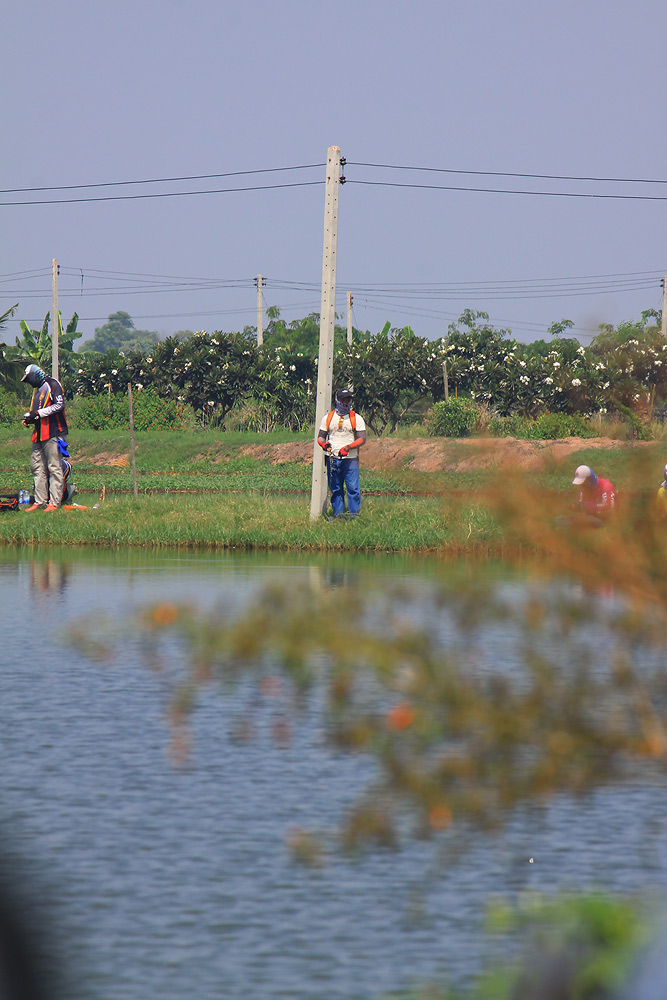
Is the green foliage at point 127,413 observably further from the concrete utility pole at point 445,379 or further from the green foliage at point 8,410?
the concrete utility pole at point 445,379

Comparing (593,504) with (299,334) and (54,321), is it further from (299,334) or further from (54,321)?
(299,334)

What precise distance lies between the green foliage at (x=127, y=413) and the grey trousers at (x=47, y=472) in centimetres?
3120

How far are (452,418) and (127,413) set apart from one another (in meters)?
14.7

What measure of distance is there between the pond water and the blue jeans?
1075 centimetres

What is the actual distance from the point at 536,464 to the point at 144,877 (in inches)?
78.8

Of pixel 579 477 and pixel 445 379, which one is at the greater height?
pixel 445 379

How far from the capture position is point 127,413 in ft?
178

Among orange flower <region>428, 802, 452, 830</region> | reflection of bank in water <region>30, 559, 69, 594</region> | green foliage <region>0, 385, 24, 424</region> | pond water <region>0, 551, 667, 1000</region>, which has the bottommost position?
reflection of bank in water <region>30, 559, 69, 594</region>

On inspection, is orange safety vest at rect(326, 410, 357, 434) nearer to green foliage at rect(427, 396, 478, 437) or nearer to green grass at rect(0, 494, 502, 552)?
green grass at rect(0, 494, 502, 552)

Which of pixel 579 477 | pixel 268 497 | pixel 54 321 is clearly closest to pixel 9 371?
pixel 54 321

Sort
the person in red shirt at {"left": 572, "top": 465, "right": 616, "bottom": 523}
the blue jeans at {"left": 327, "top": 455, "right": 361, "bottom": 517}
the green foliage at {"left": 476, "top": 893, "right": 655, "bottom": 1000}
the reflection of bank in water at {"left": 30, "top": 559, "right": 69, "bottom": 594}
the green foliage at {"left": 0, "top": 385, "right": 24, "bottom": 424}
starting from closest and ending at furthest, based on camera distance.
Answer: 1. the green foliage at {"left": 476, "top": 893, "right": 655, "bottom": 1000}
2. the person in red shirt at {"left": 572, "top": 465, "right": 616, "bottom": 523}
3. the reflection of bank in water at {"left": 30, "top": 559, "right": 69, "bottom": 594}
4. the blue jeans at {"left": 327, "top": 455, "right": 361, "bottom": 517}
5. the green foliage at {"left": 0, "top": 385, "right": 24, "bottom": 424}

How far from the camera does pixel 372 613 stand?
3.80 metres

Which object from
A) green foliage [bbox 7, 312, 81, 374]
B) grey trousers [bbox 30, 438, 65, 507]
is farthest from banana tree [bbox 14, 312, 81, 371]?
grey trousers [bbox 30, 438, 65, 507]

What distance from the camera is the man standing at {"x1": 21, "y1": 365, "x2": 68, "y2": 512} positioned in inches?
787
